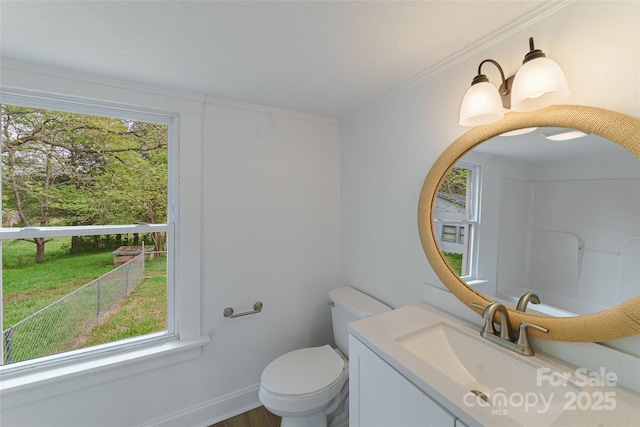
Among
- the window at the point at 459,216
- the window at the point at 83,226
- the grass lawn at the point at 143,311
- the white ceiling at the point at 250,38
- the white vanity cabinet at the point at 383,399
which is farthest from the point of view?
the grass lawn at the point at 143,311

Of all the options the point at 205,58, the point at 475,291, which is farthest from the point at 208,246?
the point at 475,291

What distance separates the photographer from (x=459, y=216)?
1.22 meters

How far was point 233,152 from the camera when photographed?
1.69 metres

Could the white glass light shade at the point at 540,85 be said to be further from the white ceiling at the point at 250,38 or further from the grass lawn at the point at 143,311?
the grass lawn at the point at 143,311

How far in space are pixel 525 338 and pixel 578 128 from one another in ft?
2.45

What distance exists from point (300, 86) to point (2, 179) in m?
1.58

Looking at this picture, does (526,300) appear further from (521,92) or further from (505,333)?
(521,92)

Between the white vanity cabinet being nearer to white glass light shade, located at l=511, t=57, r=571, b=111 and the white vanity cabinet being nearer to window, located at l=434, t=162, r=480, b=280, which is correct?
window, located at l=434, t=162, r=480, b=280

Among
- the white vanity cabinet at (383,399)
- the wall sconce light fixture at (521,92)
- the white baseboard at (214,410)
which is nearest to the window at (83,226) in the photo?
the white baseboard at (214,410)

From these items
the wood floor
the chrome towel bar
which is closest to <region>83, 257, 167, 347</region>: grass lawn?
the chrome towel bar

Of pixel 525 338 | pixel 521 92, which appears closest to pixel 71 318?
pixel 525 338

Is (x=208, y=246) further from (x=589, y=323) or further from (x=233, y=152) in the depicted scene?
(x=589, y=323)

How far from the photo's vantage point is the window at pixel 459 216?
1165 mm

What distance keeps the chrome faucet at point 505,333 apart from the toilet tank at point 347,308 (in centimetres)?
62
